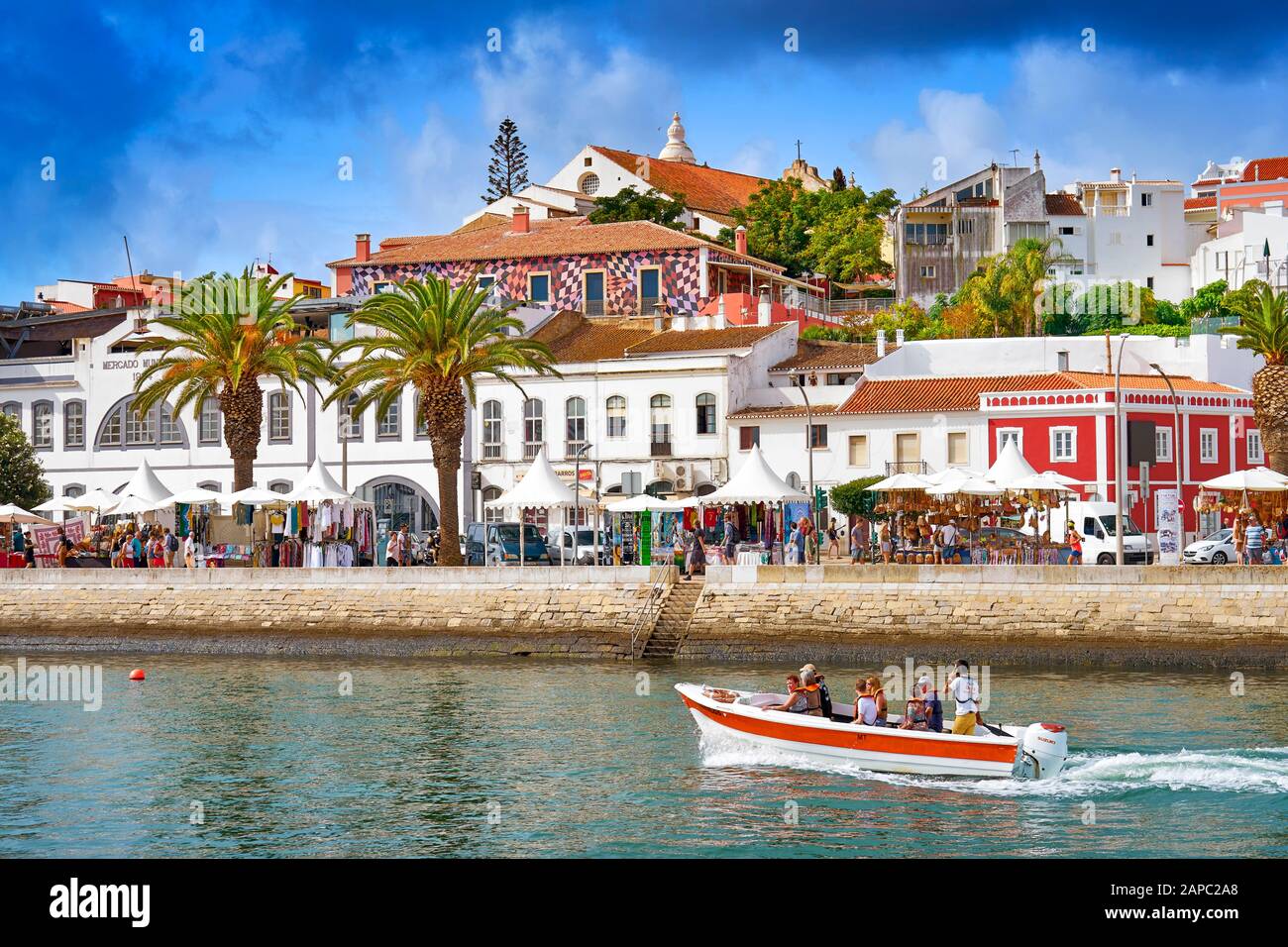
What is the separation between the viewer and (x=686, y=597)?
43031 millimetres

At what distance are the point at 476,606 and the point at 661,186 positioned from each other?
217 ft

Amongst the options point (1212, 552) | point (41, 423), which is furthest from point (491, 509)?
point (1212, 552)

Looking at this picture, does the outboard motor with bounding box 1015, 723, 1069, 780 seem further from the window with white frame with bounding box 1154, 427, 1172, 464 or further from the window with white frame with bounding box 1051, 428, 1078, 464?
the window with white frame with bounding box 1154, 427, 1172, 464

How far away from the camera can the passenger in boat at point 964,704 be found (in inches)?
992

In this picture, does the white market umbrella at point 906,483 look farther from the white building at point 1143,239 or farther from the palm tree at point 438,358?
the white building at point 1143,239

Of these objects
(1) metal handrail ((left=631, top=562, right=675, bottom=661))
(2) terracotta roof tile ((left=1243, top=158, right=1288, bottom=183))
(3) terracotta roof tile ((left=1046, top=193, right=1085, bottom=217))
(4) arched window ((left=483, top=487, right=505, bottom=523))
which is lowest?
(1) metal handrail ((left=631, top=562, right=675, bottom=661))

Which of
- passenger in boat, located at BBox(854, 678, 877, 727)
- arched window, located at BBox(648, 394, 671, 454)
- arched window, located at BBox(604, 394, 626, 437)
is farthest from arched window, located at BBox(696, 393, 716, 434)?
passenger in boat, located at BBox(854, 678, 877, 727)

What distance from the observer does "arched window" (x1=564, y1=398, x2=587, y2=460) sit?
6456 centimetres

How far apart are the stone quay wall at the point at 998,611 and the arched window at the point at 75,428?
36383mm

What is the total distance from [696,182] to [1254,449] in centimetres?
5784

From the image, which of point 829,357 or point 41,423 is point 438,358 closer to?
point 829,357

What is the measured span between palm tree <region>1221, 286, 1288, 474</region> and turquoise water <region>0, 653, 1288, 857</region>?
662 inches

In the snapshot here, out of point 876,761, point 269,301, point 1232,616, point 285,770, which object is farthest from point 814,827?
point 269,301

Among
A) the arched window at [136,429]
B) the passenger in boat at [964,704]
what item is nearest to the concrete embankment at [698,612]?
the passenger in boat at [964,704]
